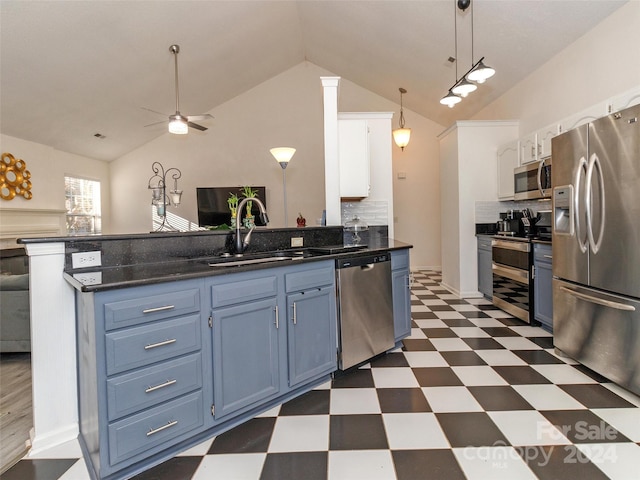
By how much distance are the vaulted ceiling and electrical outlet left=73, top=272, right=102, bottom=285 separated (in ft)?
10.1

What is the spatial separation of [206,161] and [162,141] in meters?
1.02

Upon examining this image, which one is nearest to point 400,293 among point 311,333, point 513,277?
point 311,333

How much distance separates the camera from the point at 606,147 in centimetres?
217

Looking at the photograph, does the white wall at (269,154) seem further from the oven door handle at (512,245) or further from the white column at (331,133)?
the white column at (331,133)

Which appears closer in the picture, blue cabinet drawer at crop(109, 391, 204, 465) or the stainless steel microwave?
blue cabinet drawer at crop(109, 391, 204, 465)

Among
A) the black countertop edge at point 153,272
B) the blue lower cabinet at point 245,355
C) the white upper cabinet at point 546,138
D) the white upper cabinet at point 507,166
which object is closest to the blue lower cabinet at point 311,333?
the blue lower cabinet at point 245,355

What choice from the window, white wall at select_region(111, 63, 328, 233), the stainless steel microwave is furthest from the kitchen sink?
the window

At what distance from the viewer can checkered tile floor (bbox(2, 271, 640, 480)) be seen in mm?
1516

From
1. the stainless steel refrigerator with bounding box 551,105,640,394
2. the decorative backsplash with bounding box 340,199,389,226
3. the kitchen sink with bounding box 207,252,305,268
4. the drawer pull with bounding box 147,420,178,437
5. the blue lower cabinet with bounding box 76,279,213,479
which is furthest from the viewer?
the decorative backsplash with bounding box 340,199,389,226

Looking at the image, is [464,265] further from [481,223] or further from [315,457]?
[315,457]

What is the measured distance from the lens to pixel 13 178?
4.99m

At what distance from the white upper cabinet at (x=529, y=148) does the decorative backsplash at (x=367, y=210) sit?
5.57 feet

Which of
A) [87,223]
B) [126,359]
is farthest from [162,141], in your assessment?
[126,359]

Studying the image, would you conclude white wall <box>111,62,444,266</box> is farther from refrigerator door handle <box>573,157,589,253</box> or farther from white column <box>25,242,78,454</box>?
white column <box>25,242,78,454</box>
